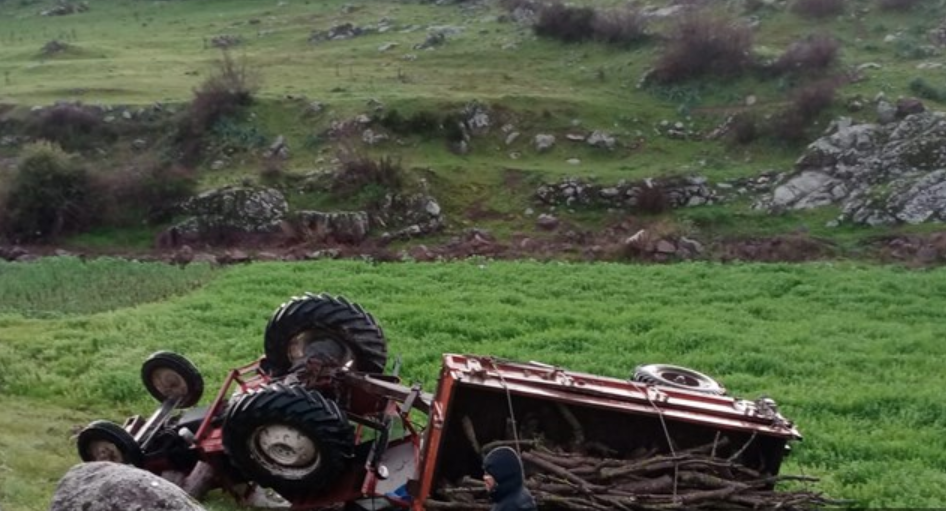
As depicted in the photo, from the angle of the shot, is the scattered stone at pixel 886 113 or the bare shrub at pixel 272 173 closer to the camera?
the scattered stone at pixel 886 113

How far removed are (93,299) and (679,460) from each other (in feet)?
51.9

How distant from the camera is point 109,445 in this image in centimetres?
1020

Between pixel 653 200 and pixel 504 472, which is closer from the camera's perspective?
pixel 504 472

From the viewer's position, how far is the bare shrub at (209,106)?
33.3 m

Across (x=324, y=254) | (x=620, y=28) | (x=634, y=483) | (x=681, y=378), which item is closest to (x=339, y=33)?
(x=620, y=28)

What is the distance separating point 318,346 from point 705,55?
26.6 metres

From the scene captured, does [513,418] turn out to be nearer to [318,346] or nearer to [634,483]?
[634,483]

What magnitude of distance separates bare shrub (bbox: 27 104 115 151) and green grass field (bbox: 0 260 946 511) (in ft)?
30.9

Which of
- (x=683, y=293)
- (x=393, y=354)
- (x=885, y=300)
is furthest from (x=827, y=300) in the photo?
(x=393, y=354)

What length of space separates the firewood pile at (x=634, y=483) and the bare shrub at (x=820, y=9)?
33315mm

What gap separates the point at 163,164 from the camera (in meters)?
31.7

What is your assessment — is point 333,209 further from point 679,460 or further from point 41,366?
point 679,460

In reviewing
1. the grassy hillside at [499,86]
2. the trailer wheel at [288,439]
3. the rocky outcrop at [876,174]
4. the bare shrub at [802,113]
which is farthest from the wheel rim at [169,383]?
the bare shrub at [802,113]

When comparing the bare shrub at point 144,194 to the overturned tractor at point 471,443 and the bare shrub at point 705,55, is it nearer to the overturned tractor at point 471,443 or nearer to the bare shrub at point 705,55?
the bare shrub at point 705,55
